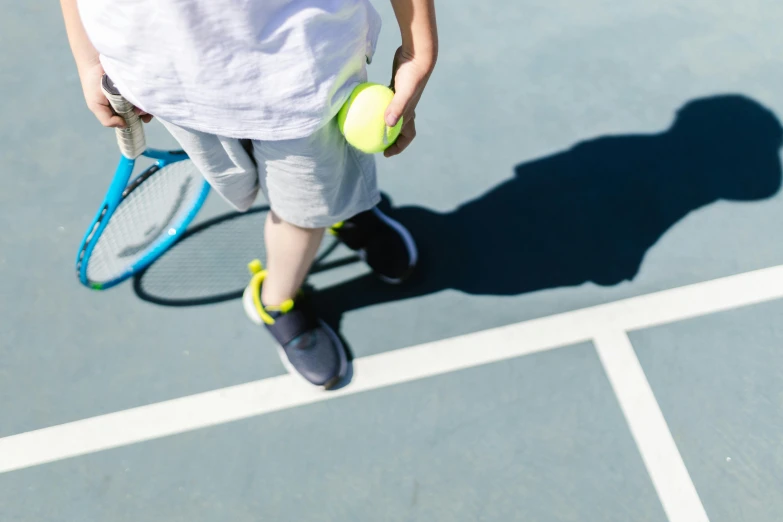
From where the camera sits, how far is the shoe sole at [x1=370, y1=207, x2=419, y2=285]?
183 cm

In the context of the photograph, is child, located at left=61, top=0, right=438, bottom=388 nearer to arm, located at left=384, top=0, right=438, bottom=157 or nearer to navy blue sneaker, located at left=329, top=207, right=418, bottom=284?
arm, located at left=384, top=0, right=438, bottom=157

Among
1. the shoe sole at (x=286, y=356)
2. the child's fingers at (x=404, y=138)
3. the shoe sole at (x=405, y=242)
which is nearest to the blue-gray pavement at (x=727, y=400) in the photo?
the shoe sole at (x=405, y=242)

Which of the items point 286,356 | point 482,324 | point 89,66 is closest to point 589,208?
point 482,324

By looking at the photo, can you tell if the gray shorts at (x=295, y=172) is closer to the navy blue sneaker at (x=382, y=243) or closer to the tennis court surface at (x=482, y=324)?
the navy blue sneaker at (x=382, y=243)

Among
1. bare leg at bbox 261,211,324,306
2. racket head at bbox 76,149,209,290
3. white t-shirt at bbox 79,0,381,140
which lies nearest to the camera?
white t-shirt at bbox 79,0,381,140

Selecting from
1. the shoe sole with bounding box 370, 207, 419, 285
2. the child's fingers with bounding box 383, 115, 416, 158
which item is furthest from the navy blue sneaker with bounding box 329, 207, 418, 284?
the child's fingers with bounding box 383, 115, 416, 158

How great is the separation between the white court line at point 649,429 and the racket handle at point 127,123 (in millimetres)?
1212

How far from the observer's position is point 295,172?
4.12 ft

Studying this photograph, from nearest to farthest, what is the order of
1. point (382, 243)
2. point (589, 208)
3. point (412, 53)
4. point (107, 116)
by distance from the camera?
point (412, 53) → point (107, 116) → point (382, 243) → point (589, 208)

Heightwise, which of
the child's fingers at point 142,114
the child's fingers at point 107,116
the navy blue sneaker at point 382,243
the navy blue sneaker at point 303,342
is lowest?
the navy blue sneaker at point 303,342

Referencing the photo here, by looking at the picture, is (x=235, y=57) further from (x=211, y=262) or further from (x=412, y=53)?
(x=211, y=262)

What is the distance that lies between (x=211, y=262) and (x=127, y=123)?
0.69 m

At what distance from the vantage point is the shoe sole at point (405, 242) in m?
1.83

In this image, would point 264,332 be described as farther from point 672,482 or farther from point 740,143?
point 740,143
